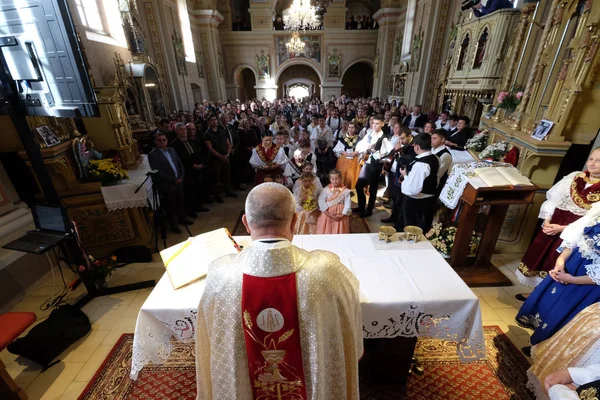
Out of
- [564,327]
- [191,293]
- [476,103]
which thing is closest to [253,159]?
[191,293]

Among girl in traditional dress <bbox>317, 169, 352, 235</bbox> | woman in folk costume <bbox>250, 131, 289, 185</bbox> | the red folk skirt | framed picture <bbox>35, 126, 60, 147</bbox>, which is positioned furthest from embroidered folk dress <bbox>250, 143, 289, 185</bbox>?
the red folk skirt

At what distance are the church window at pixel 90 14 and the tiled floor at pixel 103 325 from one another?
6605mm

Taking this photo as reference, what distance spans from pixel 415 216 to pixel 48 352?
4.93 m

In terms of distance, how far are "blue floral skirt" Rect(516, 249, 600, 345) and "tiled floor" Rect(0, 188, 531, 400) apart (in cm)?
45

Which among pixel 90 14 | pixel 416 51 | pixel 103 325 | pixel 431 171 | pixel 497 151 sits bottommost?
pixel 103 325

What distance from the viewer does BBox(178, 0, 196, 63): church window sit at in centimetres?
1376

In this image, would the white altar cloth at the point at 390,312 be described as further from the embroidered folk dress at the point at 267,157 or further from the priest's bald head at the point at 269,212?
the embroidered folk dress at the point at 267,157

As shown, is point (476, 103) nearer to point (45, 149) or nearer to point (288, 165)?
point (288, 165)

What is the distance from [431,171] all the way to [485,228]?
1103mm

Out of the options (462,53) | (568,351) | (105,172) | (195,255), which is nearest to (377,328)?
(195,255)

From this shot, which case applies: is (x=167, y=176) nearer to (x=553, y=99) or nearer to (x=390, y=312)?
(x=390, y=312)

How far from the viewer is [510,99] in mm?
5121

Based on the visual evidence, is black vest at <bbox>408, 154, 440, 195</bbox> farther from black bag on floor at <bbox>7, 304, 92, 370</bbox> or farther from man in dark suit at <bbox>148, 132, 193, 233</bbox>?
black bag on floor at <bbox>7, 304, 92, 370</bbox>

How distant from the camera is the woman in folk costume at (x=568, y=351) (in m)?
1.99
